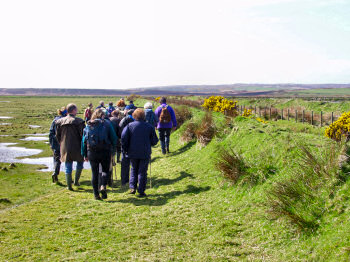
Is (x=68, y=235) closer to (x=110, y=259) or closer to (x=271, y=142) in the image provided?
(x=110, y=259)

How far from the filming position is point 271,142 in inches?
308

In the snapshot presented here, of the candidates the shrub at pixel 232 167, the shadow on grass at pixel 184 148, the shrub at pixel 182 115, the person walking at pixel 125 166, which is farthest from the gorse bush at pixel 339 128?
the person walking at pixel 125 166

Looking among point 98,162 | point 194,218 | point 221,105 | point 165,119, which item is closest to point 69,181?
point 98,162

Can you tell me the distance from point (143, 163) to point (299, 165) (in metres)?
3.40

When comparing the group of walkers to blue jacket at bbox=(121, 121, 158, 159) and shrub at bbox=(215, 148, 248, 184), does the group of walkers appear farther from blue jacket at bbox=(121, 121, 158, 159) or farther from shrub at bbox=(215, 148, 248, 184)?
shrub at bbox=(215, 148, 248, 184)

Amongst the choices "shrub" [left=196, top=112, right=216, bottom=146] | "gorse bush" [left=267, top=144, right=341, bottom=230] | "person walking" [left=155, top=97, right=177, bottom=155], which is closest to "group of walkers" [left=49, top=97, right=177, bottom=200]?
"shrub" [left=196, top=112, right=216, bottom=146]

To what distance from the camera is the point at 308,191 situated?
17.8 feet

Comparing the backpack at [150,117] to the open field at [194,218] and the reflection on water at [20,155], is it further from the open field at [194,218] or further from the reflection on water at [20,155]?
the reflection on water at [20,155]

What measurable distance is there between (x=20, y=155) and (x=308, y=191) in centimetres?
1506

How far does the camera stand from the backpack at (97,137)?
763 centimetres

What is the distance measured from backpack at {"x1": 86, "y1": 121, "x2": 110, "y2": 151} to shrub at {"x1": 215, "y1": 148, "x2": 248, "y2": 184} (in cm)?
253

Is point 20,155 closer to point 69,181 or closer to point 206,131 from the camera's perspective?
point 69,181

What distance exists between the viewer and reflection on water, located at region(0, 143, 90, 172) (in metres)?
14.8

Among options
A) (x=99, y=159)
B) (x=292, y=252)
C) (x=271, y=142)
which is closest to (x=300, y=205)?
(x=292, y=252)
